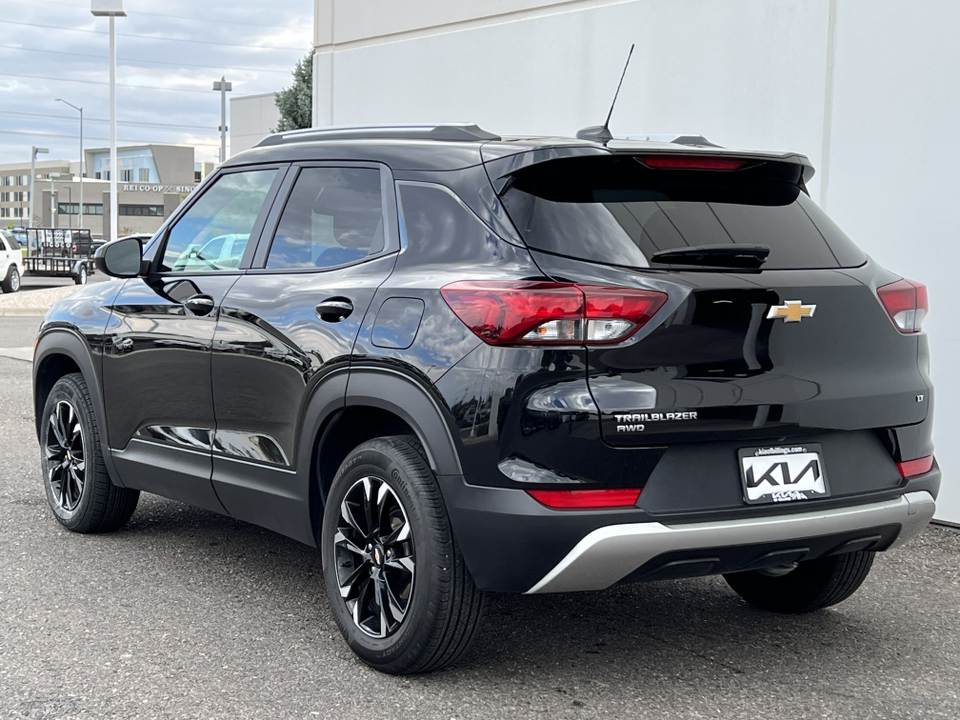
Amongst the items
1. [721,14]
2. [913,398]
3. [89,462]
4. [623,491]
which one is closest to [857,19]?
[721,14]

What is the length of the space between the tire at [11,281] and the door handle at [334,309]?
96.7ft

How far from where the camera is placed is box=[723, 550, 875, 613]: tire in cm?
459

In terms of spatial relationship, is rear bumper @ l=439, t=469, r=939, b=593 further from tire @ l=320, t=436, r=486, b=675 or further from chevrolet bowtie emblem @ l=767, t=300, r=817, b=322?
chevrolet bowtie emblem @ l=767, t=300, r=817, b=322

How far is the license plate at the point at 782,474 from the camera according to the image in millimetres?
3645

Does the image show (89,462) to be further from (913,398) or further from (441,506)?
(913,398)

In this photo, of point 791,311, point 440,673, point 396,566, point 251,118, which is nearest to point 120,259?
point 396,566

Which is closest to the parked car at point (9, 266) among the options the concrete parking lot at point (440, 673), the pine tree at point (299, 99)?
the pine tree at point (299, 99)

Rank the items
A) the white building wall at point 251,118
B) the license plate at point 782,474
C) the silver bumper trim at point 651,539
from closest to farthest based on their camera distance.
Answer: the silver bumper trim at point 651,539
the license plate at point 782,474
the white building wall at point 251,118

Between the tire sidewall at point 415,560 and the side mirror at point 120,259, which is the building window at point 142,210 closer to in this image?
the side mirror at point 120,259

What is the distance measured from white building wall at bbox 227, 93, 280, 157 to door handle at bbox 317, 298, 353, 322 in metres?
50.1

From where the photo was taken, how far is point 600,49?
28.5ft

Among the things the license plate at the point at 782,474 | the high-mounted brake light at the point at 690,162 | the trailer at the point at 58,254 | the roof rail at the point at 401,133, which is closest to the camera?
the license plate at the point at 782,474

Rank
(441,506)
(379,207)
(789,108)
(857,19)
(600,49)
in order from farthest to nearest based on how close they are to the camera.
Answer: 1. (600,49)
2. (789,108)
3. (857,19)
4. (379,207)
5. (441,506)

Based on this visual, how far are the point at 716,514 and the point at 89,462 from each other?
333 centimetres
